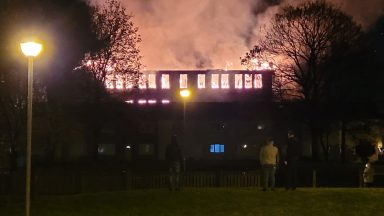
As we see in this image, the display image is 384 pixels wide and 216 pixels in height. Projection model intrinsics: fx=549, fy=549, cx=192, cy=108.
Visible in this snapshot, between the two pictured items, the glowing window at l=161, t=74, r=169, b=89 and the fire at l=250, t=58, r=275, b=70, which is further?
the glowing window at l=161, t=74, r=169, b=89

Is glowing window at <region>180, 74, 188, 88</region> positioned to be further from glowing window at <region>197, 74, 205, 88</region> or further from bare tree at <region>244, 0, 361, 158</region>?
bare tree at <region>244, 0, 361, 158</region>

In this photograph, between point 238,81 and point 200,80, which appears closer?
point 238,81

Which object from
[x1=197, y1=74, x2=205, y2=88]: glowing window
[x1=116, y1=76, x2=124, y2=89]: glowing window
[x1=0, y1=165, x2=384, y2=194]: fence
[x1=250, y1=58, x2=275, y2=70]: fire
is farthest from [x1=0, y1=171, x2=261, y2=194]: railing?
[x1=197, y1=74, x2=205, y2=88]: glowing window

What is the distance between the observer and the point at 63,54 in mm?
34781

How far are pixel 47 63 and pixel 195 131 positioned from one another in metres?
38.0

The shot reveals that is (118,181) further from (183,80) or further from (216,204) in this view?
(183,80)

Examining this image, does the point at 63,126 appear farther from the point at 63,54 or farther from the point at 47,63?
the point at 63,54

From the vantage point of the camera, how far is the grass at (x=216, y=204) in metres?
16.1

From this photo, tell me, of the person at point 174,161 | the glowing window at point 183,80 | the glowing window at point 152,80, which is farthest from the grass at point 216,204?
the glowing window at point 183,80

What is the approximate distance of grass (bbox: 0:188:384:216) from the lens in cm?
1609

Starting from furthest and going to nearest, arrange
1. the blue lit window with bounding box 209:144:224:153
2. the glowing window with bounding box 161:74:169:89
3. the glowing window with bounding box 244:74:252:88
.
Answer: the glowing window with bounding box 161:74:169:89 → the glowing window with bounding box 244:74:252:88 → the blue lit window with bounding box 209:144:224:153

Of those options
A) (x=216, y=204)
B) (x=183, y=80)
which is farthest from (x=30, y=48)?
(x=183, y=80)

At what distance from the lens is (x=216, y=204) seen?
1706 cm

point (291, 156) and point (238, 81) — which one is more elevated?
point (238, 81)
